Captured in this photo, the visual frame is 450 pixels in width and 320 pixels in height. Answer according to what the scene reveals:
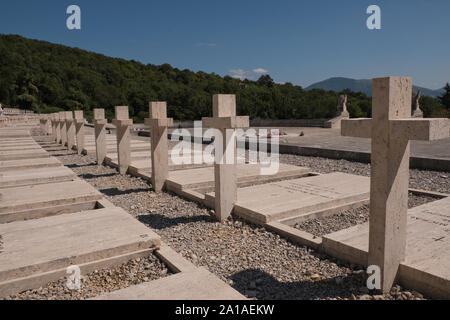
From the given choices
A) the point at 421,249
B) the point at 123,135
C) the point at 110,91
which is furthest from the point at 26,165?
the point at 110,91

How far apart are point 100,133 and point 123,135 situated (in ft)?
5.96

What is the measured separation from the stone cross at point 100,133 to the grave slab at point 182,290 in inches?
318

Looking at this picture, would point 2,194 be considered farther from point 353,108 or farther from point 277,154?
point 353,108

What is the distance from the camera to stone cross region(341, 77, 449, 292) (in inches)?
103

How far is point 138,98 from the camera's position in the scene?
66.4 metres

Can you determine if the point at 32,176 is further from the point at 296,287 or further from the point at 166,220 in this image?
the point at 296,287

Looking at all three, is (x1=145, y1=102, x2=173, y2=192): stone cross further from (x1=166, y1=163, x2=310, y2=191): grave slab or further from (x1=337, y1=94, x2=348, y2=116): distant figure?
(x1=337, y1=94, x2=348, y2=116): distant figure

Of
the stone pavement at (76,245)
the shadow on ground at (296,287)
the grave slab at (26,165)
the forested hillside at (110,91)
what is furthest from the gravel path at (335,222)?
the forested hillside at (110,91)

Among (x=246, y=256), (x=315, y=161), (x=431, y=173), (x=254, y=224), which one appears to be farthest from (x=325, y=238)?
(x=315, y=161)

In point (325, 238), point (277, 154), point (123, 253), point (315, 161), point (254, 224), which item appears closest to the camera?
point (123, 253)

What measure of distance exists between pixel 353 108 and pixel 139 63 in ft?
239

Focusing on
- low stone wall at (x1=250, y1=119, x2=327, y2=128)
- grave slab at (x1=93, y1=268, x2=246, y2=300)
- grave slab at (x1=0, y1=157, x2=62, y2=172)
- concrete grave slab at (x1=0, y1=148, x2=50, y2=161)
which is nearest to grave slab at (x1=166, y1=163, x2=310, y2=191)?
grave slab at (x1=0, y1=157, x2=62, y2=172)

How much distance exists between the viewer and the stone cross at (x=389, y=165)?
103 inches

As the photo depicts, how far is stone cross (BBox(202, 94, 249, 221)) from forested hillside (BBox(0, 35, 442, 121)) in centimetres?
4062
